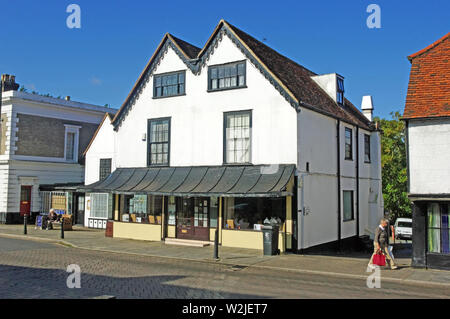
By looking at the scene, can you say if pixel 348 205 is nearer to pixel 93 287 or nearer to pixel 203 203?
pixel 203 203

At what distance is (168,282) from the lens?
11.8 metres

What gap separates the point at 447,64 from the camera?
16.1 m

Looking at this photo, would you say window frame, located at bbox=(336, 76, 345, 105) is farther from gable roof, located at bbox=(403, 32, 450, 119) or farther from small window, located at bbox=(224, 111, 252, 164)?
gable roof, located at bbox=(403, 32, 450, 119)

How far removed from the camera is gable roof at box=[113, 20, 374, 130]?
1892cm

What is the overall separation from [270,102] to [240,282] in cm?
932

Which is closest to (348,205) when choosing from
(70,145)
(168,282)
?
(168,282)

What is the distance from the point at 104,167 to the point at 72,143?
731 centimetres

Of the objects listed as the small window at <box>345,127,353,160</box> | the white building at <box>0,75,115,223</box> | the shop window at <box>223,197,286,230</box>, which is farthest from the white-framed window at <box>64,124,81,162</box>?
the small window at <box>345,127,353,160</box>

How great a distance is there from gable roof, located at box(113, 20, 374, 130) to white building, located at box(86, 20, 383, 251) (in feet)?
0.22

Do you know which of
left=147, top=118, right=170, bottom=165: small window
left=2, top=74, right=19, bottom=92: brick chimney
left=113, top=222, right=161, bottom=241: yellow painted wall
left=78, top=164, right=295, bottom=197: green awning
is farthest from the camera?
left=2, top=74, right=19, bottom=92: brick chimney

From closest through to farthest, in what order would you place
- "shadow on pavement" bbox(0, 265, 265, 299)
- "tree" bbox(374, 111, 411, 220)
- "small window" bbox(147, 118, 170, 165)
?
"shadow on pavement" bbox(0, 265, 265, 299)
"small window" bbox(147, 118, 170, 165)
"tree" bbox(374, 111, 411, 220)

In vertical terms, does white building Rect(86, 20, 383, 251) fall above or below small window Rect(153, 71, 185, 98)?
below
